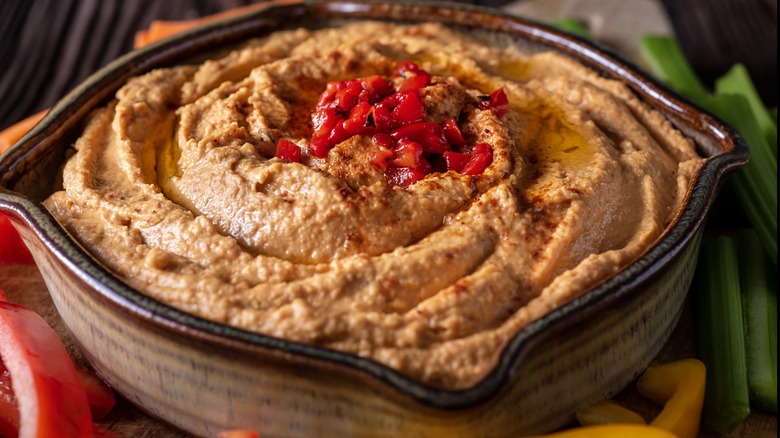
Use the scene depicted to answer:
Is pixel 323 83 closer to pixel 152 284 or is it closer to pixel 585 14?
pixel 152 284

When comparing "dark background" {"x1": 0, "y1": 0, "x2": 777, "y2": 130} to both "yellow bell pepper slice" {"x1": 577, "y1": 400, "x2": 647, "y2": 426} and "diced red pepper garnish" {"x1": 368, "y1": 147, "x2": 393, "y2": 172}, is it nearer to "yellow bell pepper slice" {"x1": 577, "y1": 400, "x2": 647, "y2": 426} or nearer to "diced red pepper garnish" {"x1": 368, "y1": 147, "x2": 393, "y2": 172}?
"diced red pepper garnish" {"x1": 368, "y1": 147, "x2": 393, "y2": 172}

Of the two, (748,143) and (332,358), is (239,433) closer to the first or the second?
(332,358)

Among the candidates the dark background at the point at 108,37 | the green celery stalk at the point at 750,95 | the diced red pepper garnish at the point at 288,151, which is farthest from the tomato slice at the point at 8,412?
the green celery stalk at the point at 750,95

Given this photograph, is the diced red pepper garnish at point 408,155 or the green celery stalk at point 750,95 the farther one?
the green celery stalk at point 750,95

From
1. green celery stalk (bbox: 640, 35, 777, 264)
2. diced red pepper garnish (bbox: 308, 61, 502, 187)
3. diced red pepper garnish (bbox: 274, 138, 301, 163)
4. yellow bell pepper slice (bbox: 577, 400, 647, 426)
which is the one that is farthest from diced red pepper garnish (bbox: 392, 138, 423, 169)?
green celery stalk (bbox: 640, 35, 777, 264)

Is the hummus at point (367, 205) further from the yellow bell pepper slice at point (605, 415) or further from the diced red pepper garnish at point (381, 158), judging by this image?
the yellow bell pepper slice at point (605, 415)

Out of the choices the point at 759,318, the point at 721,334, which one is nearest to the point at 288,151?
the point at 721,334

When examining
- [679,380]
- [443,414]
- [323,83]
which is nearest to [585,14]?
[323,83]
